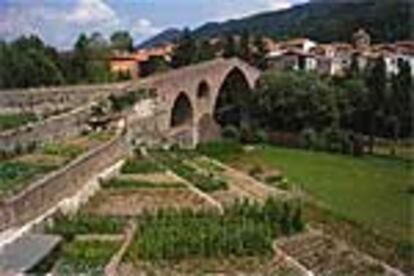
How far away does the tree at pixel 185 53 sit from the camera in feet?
146

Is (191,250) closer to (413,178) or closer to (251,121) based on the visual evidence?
(413,178)

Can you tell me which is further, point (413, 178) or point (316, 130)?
point (316, 130)

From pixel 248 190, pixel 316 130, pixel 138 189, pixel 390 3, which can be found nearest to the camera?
pixel 138 189

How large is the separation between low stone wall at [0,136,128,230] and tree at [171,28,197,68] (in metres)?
21.5

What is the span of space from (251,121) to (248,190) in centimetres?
1479

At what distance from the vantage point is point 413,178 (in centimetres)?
2473

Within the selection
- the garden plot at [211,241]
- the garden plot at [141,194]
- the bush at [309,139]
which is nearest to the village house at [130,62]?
the bush at [309,139]

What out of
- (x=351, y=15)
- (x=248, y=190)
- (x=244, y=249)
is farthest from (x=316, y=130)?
(x=351, y=15)

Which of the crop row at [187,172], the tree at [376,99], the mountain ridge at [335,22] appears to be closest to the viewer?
the crop row at [187,172]

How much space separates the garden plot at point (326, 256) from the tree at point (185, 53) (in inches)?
1098

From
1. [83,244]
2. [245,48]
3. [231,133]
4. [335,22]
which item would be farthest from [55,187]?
[335,22]

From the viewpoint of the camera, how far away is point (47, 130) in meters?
23.7

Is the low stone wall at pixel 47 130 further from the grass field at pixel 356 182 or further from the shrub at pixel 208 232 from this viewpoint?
the shrub at pixel 208 232

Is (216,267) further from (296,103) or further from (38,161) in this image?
(296,103)
